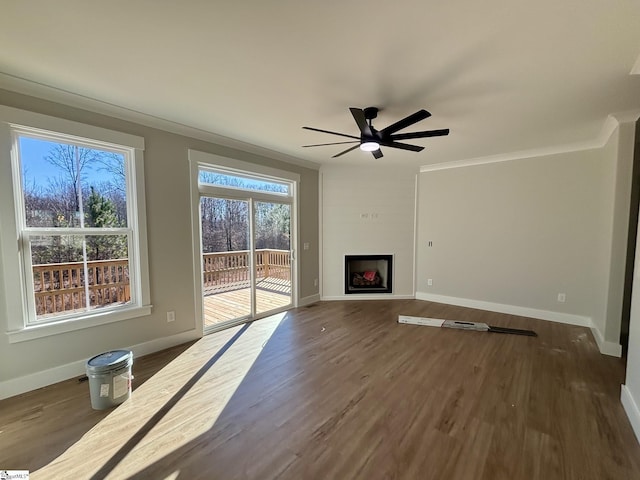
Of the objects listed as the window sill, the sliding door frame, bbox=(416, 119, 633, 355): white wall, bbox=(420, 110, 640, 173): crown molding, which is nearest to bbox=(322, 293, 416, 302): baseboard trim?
bbox=(416, 119, 633, 355): white wall

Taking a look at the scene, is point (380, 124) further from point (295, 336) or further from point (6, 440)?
point (6, 440)

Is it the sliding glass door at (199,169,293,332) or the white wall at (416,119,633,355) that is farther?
the sliding glass door at (199,169,293,332)

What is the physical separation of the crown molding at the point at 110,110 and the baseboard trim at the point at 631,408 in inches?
178

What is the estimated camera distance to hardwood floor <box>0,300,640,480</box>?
1.65m

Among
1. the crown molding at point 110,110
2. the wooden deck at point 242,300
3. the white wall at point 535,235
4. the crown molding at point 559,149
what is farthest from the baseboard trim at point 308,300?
the crown molding at point 559,149

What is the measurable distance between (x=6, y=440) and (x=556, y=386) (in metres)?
4.26

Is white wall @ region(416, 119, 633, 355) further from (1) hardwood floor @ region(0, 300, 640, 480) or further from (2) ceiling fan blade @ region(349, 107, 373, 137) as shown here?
(2) ceiling fan blade @ region(349, 107, 373, 137)

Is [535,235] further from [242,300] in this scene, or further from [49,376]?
[49,376]

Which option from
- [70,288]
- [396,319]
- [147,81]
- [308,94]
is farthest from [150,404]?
[396,319]

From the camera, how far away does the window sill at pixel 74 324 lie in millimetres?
2332

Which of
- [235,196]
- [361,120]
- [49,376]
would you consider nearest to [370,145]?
[361,120]

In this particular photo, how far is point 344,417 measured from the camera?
2062mm

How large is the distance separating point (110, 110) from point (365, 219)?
4.06 metres

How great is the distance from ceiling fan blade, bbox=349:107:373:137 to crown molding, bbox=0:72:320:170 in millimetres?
1996
